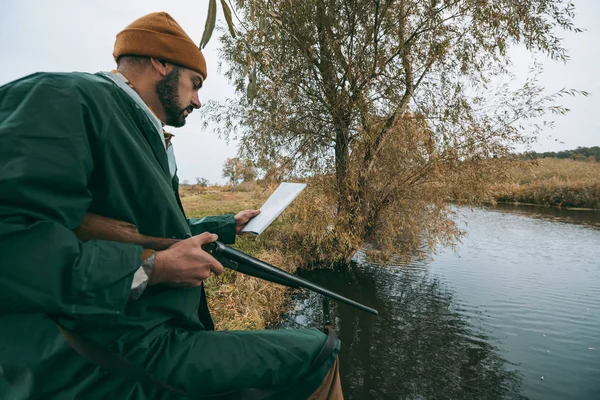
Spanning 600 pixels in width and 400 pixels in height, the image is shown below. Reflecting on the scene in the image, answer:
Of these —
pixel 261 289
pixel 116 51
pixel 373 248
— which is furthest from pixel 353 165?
pixel 116 51

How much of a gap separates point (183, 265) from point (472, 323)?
768 centimetres

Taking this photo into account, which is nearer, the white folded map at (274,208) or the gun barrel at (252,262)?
the gun barrel at (252,262)

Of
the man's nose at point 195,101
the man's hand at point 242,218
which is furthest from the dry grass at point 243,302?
the man's nose at point 195,101

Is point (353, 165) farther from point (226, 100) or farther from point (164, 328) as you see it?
point (164, 328)

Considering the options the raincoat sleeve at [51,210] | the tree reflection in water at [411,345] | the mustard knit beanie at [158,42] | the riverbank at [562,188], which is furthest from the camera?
the riverbank at [562,188]

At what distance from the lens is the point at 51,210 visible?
3.19 feet

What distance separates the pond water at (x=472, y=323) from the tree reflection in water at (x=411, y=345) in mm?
20

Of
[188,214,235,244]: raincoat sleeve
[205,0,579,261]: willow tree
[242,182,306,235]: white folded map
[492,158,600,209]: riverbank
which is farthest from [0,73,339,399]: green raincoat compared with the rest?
[492,158,600,209]: riverbank

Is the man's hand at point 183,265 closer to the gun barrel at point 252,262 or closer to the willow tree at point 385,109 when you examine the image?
the gun barrel at point 252,262

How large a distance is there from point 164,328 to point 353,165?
8.06 meters

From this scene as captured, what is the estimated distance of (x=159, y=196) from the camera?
127 centimetres

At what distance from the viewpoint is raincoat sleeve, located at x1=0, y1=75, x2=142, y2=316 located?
35.8 inches

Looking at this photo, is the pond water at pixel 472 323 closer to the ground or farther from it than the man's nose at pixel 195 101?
closer to the ground

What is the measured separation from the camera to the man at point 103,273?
0.93 meters
